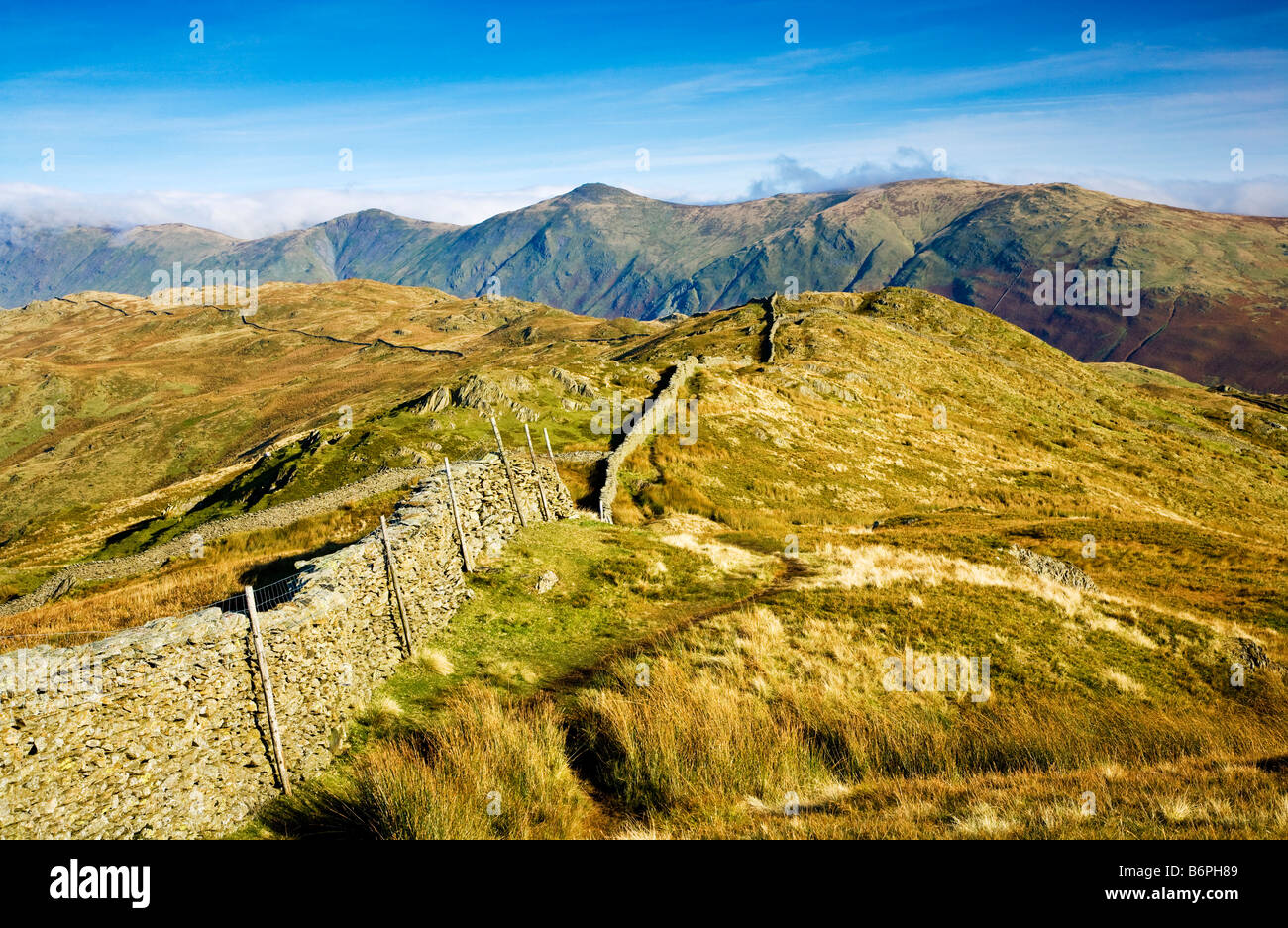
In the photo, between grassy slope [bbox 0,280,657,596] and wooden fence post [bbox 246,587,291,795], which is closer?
wooden fence post [bbox 246,587,291,795]

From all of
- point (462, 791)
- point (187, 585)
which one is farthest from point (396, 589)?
point (187, 585)

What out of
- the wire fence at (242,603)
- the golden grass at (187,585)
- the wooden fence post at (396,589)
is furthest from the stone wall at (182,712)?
the golden grass at (187,585)

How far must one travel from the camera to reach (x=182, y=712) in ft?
32.1

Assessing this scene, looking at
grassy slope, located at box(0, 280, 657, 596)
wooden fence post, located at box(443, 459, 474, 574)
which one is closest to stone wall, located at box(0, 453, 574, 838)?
wooden fence post, located at box(443, 459, 474, 574)

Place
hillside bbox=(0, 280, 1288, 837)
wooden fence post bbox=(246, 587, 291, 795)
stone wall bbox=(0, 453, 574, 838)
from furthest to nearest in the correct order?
wooden fence post bbox=(246, 587, 291, 795), hillside bbox=(0, 280, 1288, 837), stone wall bbox=(0, 453, 574, 838)

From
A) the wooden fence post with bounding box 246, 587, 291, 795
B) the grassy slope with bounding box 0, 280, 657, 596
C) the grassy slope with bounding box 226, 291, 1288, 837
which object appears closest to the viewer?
the grassy slope with bounding box 226, 291, 1288, 837

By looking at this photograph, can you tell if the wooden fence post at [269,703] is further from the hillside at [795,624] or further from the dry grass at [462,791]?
the hillside at [795,624]

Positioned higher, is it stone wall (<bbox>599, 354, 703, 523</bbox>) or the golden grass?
stone wall (<bbox>599, 354, 703, 523</bbox>)

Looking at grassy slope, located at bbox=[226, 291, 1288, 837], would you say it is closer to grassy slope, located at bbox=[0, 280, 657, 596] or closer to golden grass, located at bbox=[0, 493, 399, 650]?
golden grass, located at bbox=[0, 493, 399, 650]

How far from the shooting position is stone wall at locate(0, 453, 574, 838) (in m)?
8.32

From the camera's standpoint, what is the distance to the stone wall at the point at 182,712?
8.32 metres

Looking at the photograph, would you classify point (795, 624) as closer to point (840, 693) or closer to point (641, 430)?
point (840, 693)
